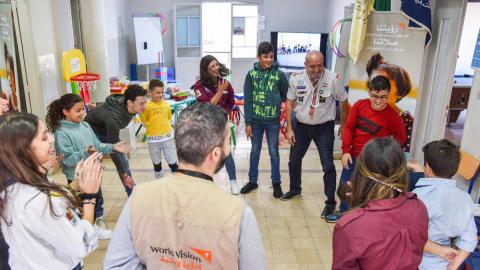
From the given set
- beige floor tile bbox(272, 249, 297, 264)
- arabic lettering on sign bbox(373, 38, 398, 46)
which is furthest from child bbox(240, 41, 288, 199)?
arabic lettering on sign bbox(373, 38, 398, 46)

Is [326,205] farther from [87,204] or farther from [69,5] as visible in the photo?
[69,5]

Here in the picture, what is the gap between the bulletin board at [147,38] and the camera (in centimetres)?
776

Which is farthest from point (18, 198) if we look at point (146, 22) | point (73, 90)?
point (146, 22)

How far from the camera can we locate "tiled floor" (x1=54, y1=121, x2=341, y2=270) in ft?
9.88

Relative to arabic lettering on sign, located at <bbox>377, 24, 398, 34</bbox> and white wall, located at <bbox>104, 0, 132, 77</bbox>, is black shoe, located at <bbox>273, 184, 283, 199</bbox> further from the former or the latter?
white wall, located at <bbox>104, 0, 132, 77</bbox>

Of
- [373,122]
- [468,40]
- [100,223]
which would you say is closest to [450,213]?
[373,122]

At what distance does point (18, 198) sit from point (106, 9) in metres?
6.32

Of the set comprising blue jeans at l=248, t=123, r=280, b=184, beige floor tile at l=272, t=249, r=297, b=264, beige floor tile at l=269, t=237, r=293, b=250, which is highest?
blue jeans at l=248, t=123, r=280, b=184

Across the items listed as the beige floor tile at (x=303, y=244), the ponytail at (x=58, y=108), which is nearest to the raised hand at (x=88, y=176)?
the ponytail at (x=58, y=108)

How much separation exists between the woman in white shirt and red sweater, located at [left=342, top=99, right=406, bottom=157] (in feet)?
6.95

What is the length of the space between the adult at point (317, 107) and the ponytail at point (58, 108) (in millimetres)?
1811

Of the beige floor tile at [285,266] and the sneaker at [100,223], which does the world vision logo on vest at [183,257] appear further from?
the sneaker at [100,223]

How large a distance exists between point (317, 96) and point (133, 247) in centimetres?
248

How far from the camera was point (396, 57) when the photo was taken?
3955 millimetres
